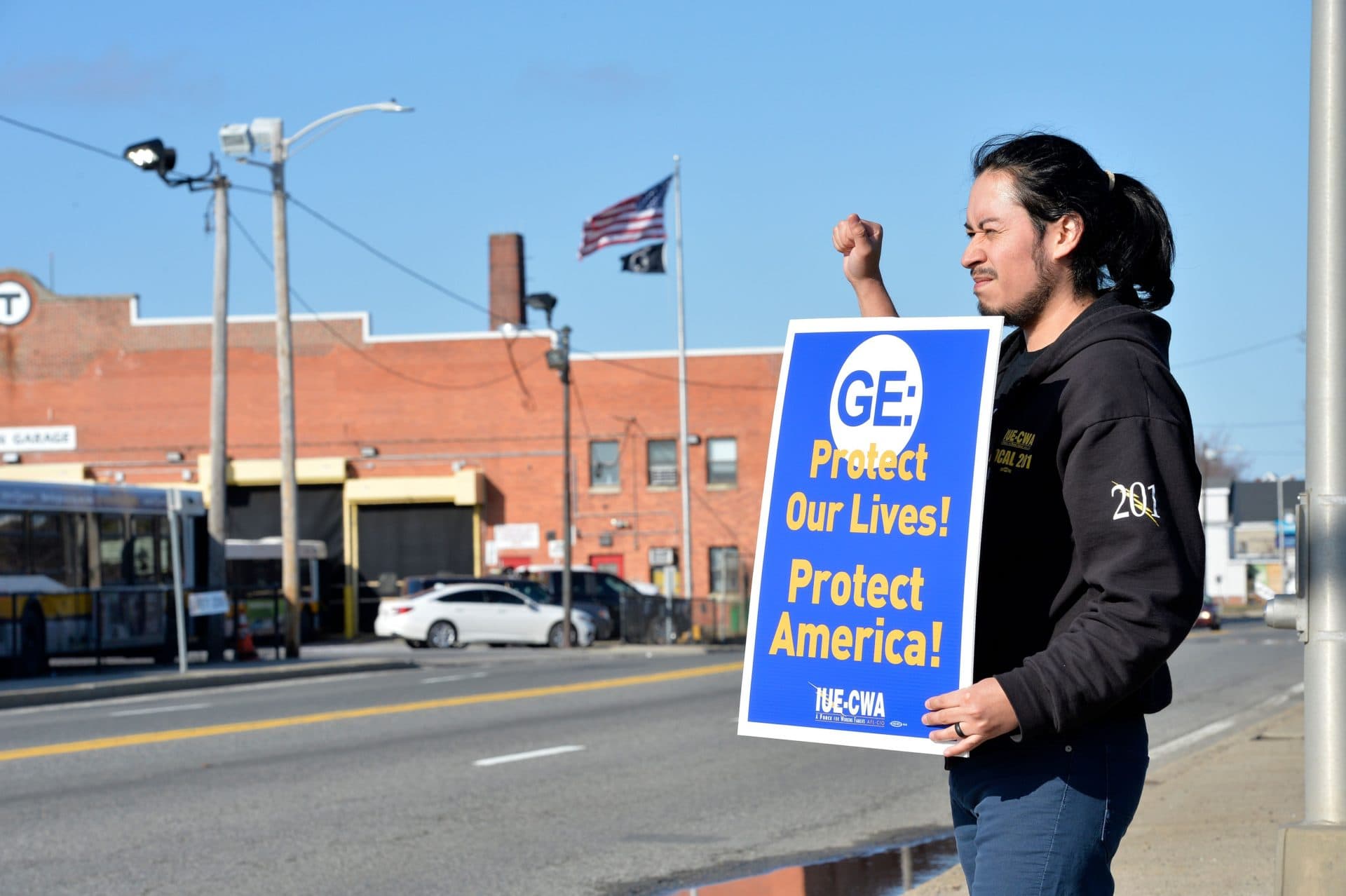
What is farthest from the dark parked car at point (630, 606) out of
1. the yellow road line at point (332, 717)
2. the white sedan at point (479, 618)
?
the yellow road line at point (332, 717)

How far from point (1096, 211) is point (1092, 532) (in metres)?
0.69

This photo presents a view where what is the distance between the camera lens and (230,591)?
29.7m

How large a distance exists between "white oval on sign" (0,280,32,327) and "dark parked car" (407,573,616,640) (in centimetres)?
1947

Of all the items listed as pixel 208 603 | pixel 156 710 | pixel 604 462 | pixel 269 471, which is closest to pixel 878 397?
pixel 156 710

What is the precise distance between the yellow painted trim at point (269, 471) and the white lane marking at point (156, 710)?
32.0 metres

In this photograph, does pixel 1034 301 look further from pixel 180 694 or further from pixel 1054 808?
pixel 180 694

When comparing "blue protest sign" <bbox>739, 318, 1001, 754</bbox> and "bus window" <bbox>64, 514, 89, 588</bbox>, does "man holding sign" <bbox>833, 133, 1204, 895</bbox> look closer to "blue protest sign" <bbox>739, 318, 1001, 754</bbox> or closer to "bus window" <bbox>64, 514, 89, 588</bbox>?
"blue protest sign" <bbox>739, 318, 1001, 754</bbox>

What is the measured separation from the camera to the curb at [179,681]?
20250 millimetres

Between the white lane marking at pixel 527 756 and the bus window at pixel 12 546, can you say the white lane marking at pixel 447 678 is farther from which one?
the white lane marking at pixel 527 756

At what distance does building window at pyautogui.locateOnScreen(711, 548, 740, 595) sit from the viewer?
4341 centimetres

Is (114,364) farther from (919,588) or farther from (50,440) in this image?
(919,588)

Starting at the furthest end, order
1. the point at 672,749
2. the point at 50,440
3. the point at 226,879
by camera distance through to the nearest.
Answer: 1. the point at 50,440
2. the point at 672,749
3. the point at 226,879

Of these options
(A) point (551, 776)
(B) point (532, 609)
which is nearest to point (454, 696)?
(A) point (551, 776)

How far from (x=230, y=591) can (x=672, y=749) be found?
17.8 metres
